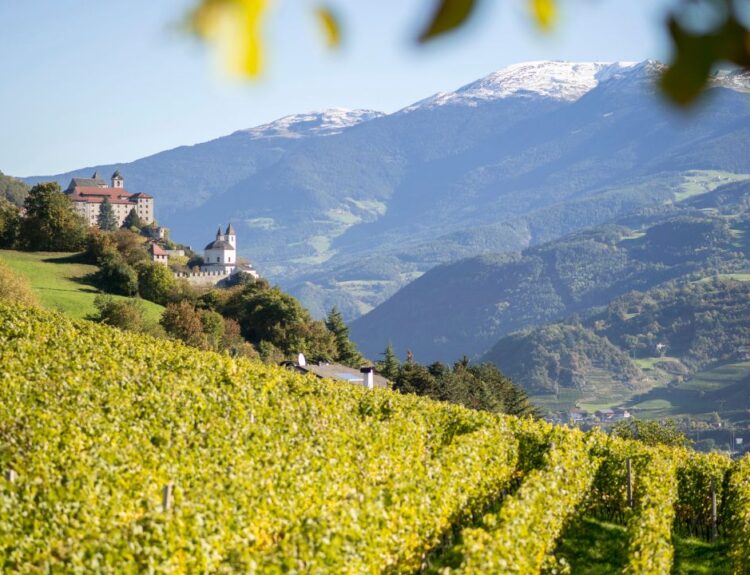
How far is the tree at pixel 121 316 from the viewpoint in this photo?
53.2 metres

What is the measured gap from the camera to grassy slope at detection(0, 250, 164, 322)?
192ft

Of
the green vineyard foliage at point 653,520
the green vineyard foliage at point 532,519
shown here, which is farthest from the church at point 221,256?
the green vineyard foliage at point 532,519

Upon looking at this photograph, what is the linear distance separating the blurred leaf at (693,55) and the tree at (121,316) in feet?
170

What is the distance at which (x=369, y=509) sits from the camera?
13.2 m

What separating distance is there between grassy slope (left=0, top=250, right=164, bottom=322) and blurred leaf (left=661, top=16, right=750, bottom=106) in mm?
57181

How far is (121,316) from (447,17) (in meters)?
54.4

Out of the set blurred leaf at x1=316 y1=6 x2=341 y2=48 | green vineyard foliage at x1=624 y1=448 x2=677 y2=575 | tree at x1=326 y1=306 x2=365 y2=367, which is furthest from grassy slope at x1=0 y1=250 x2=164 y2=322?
blurred leaf at x1=316 y1=6 x2=341 y2=48

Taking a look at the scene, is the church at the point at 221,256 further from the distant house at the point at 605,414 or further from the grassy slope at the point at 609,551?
the grassy slope at the point at 609,551

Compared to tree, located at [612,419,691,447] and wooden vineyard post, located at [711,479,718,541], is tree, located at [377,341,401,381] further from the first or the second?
wooden vineyard post, located at [711,479,718,541]

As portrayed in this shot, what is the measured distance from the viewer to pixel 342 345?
241ft

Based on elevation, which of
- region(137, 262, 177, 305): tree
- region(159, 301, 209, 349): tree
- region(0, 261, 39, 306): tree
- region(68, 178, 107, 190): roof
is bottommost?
region(159, 301, 209, 349): tree

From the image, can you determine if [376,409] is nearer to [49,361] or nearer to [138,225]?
[49,361]

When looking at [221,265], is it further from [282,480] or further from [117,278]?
[282,480]

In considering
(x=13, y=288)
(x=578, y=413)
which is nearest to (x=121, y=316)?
(x=13, y=288)
